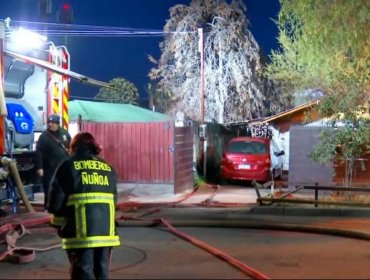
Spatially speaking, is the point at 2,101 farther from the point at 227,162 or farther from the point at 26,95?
the point at 227,162

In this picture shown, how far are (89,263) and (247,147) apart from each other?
14.8 m

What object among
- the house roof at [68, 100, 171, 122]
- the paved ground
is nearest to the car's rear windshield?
the house roof at [68, 100, 171, 122]

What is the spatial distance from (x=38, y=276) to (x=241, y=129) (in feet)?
70.6

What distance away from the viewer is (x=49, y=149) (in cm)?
1001

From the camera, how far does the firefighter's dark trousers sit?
15.7 feet

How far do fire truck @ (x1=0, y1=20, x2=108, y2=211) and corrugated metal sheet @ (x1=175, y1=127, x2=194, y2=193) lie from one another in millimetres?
5292

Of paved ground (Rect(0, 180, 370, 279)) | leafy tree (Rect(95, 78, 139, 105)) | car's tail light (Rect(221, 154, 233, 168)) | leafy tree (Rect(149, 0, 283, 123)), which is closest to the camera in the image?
paved ground (Rect(0, 180, 370, 279))

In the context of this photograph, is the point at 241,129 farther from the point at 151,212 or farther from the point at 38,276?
the point at 38,276

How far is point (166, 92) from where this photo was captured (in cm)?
2970

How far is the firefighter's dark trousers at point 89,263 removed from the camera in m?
4.79

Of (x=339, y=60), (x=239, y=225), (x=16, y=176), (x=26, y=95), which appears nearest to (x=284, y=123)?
(x=339, y=60)

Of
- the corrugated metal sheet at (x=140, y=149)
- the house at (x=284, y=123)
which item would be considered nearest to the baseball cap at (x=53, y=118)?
the corrugated metal sheet at (x=140, y=149)

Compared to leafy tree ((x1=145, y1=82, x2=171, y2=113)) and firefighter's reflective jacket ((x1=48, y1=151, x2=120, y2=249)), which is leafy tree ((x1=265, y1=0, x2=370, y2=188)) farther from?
leafy tree ((x1=145, y1=82, x2=171, y2=113))

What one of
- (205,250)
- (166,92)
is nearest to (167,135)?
(205,250)
